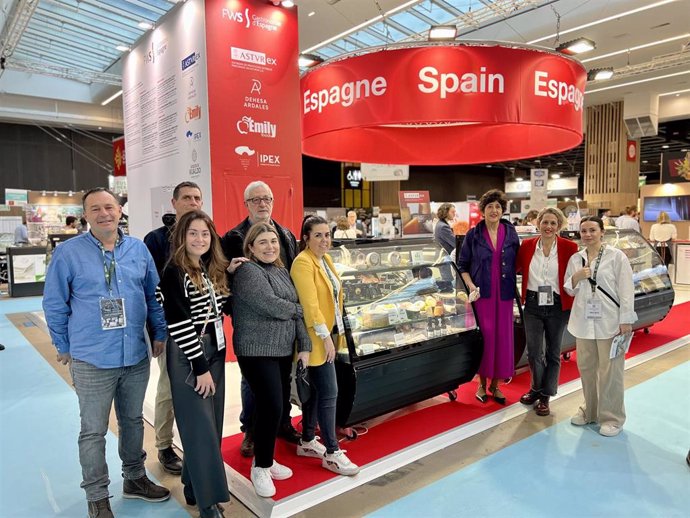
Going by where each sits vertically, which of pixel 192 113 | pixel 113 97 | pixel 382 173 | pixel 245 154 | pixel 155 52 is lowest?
pixel 245 154

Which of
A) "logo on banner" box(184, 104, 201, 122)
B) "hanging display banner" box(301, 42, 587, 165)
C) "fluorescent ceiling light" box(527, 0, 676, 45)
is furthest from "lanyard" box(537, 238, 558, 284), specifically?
"fluorescent ceiling light" box(527, 0, 676, 45)

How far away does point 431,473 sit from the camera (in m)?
2.70

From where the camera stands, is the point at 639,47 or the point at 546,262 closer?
the point at 546,262

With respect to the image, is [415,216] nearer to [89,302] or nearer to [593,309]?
[593,309]

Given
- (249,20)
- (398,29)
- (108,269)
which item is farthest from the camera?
(398,29)

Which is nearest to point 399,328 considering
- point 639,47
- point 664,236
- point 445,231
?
point 445,231

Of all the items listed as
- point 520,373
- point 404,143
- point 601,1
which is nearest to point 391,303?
point 520,373

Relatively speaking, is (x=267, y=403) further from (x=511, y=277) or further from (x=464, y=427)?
(x=511, y=277)

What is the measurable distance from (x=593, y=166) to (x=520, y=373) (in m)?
12.3

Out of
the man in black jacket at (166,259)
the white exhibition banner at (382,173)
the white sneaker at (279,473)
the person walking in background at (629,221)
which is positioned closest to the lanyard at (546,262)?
the white sneaker at (279,473)

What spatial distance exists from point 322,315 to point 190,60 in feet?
11.8

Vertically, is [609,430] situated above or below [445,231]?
below

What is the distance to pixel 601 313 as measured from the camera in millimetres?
3107

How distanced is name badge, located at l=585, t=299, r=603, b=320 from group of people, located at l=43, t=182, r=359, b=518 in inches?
67.3
